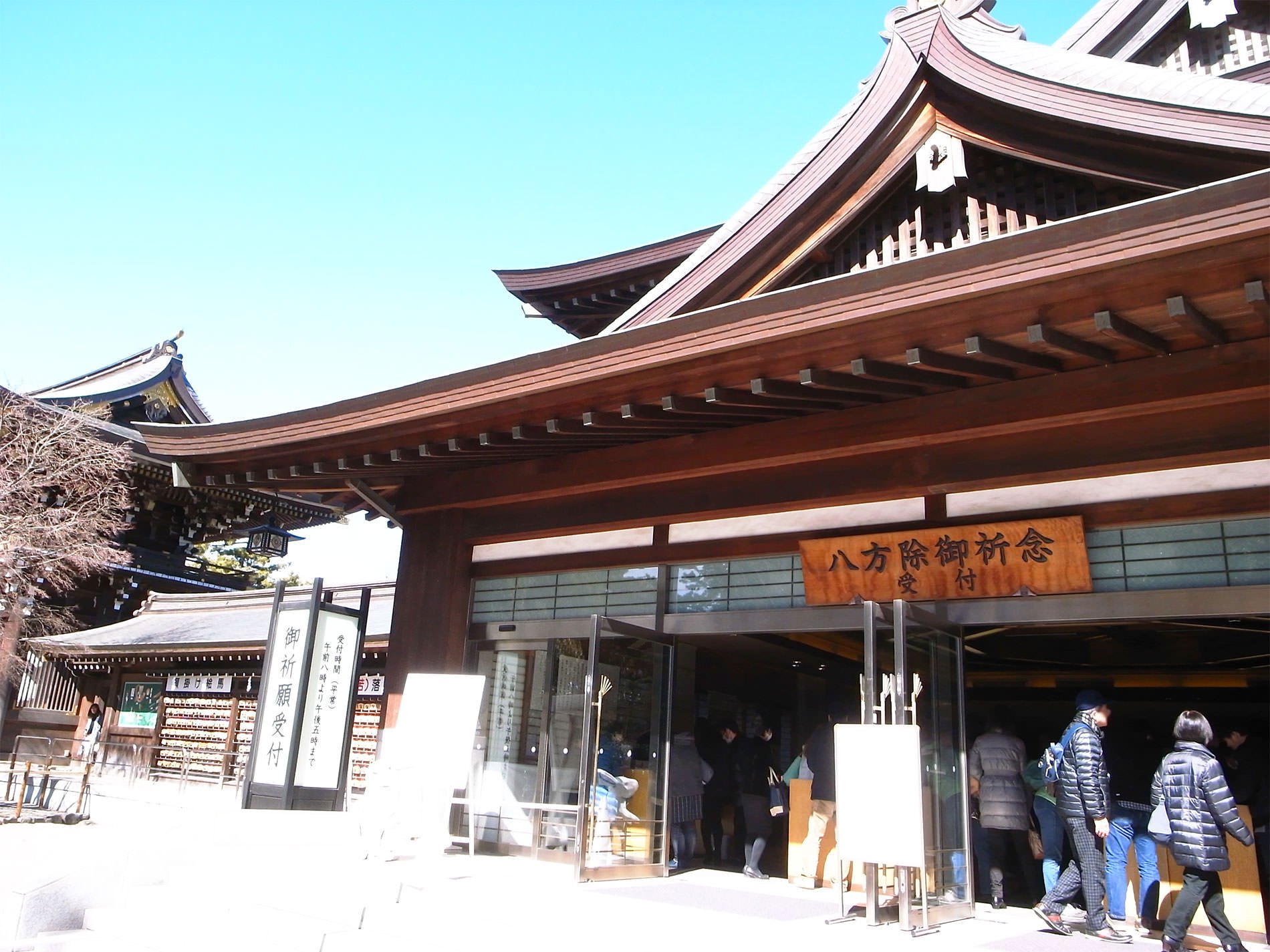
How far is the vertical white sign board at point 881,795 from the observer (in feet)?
17.2

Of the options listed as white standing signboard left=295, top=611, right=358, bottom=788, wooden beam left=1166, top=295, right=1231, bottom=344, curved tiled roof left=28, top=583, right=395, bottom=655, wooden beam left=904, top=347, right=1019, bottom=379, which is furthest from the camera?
curved tiled roof left=28, top=583, right=395, bottom=655

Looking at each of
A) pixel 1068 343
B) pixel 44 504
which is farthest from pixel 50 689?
pixel 1068 343

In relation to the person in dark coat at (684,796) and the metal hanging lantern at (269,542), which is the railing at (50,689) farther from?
the person in dark coat at (684,796)

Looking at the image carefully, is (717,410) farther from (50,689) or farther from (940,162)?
(50,689)

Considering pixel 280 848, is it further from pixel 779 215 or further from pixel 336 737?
pixel 779 215

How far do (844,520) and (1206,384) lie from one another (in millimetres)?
2498

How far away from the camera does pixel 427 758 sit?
7402mm

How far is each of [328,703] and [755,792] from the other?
4.09 meters

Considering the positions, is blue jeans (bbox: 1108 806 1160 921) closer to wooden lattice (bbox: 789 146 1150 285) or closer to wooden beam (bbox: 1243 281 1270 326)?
wooden beam (bbox: 1243 281 1270 326)

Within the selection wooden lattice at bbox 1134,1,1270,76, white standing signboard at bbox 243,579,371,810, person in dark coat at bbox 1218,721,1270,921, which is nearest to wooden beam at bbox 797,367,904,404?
person in dark coat at bbox 1218,721,1270,921

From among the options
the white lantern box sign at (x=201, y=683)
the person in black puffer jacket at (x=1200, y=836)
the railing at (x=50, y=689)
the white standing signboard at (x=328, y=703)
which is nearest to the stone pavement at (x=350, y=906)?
the person in black puffer jacket at (x=1200, y=836)

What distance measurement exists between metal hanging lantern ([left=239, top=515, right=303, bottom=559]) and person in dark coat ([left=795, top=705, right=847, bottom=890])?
15.3m

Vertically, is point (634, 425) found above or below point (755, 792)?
above

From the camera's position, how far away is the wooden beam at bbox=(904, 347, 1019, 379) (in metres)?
5.42
